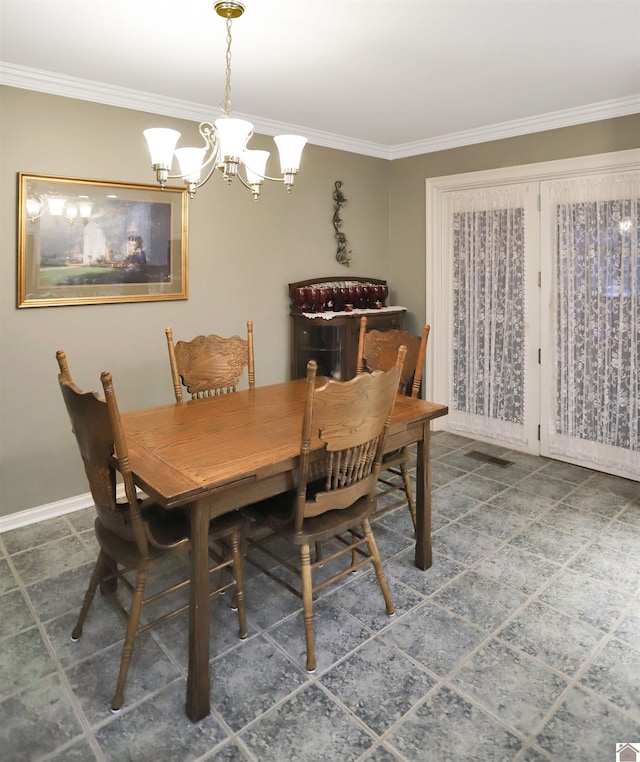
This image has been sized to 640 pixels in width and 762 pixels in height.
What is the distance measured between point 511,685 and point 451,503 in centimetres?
152

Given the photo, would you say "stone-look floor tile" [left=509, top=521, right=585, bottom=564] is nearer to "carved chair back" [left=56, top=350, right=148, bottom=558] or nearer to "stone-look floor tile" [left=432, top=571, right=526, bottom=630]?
"stone-look floor tile" [left=432, top=571, right=526, bottom=630]

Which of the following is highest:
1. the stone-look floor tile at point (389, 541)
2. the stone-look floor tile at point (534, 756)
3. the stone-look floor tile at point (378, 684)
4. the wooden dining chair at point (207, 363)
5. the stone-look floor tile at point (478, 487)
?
the wooden dining chair at point (207, 363)

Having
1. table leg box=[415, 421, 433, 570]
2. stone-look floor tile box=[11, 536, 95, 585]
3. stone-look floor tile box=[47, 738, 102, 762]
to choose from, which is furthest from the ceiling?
stone-look floor tile box=[47, 738, 102, 762]

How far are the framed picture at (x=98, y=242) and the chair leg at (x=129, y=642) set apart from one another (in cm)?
187

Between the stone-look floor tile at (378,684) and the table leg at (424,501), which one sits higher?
the table leg at (424,501)

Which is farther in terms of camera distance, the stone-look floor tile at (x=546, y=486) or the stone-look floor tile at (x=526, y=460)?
the stone-look floor tile at (x=526, y=460)

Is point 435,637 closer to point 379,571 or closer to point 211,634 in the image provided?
point 379,571

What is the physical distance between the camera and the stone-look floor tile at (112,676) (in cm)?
186

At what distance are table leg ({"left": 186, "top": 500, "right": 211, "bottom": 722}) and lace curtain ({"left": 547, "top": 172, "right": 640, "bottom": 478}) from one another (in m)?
3.13

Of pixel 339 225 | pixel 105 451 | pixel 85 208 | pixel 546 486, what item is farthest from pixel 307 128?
pixel 105 451

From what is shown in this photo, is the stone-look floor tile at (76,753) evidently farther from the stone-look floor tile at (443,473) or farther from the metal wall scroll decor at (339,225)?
the metal wall scroll decor at (339,225)

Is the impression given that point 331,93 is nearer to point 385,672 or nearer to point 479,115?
point 479,115

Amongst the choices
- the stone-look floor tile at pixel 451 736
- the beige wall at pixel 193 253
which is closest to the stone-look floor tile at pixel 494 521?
the stone-look floor tile at pixel 451 736

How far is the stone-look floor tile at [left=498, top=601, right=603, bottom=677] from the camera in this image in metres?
2.06
